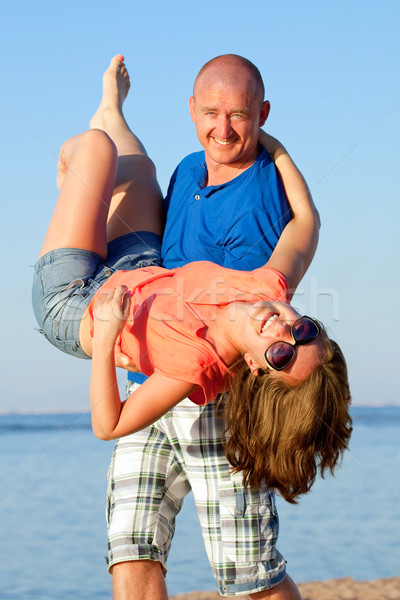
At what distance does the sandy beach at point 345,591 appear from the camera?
19.7ft

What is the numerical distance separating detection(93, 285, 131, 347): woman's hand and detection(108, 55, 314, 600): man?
70 centimetres

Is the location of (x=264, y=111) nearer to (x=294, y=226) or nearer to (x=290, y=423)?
(x=294, y=226)

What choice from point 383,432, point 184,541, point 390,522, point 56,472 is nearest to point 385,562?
point 390,522

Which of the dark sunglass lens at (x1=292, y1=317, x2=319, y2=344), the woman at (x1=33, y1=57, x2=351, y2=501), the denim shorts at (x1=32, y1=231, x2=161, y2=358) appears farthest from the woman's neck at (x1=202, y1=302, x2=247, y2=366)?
the denim shorts at (x1=32, y1=231, x2=161, y2=358)

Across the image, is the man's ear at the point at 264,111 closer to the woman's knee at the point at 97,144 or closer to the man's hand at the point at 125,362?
the woman's knee at the point at 97,144

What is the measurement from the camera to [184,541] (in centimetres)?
748

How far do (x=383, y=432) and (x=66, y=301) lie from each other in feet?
53.6

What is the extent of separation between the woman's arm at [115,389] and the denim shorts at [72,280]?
1.48ft

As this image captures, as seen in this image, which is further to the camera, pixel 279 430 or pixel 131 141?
pixel 131 141

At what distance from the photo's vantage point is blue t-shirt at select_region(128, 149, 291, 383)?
3387mm

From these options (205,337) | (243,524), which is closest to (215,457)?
(243,524)

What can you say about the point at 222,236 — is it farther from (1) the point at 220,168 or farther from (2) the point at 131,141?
(2) the point at 131,141

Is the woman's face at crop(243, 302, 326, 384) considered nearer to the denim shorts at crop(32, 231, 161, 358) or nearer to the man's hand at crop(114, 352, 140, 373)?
the man's hand at crop(114, 352, 140, 373)

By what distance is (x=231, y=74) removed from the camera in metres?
3.38
